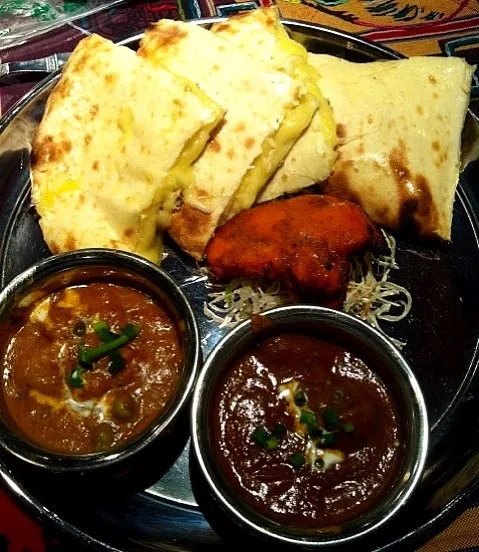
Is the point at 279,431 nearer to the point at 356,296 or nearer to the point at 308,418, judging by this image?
the point at 308,418

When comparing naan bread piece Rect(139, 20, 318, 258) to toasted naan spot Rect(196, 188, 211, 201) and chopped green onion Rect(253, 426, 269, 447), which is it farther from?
chopped green onion Rect(253, 426, 269, 447)

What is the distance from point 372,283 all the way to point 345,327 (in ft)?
2.25

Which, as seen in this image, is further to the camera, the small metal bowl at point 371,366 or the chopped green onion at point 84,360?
the chopped green onion at point 84,360

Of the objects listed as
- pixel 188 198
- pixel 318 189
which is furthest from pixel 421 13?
pixel 188 198

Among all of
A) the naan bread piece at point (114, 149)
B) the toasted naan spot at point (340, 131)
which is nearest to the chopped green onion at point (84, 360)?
the naan bread piece at point (114, 149)

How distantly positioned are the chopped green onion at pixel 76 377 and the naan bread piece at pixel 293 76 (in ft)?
3.60

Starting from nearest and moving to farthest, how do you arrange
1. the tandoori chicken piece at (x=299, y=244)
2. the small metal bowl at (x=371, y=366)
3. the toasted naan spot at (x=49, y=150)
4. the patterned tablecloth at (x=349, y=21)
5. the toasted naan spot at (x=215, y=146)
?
the small metal bowl at (x=371, y=366) → the tandoori chicken piece at (x=299, y=244) → the toasted naan spot at (x=215, y=146) → the toasted naan spot at (x=49, y=150) → the patterned tablecloth at (x=349, y=21)

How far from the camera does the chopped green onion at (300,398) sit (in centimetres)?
253

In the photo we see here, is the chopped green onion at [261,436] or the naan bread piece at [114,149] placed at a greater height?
the naan bread piece at [114,149]

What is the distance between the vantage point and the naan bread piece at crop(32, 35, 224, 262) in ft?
9.84

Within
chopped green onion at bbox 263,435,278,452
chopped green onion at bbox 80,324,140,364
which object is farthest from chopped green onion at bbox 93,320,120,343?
chopped green onion at bbox 263,435,278,452

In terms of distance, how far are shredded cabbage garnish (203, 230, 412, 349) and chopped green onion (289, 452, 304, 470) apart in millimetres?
909

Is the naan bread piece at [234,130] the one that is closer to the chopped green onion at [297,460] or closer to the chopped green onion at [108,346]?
the chopped green onion at [108,346]

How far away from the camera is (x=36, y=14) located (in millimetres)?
4465
